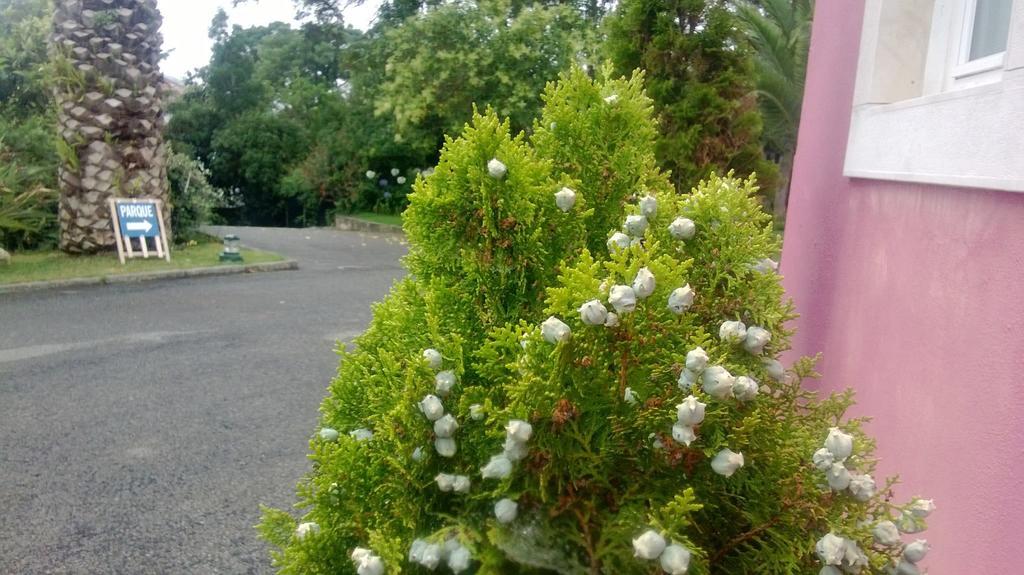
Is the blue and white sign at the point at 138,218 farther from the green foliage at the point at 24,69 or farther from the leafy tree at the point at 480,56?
the leafy tree at the point at 480,56

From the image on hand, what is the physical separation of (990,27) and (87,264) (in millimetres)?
12582

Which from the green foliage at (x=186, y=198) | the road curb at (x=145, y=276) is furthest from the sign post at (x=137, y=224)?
the green foliage at (x=186, y=198)

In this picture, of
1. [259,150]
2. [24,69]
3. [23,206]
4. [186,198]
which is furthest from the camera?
[259,150]

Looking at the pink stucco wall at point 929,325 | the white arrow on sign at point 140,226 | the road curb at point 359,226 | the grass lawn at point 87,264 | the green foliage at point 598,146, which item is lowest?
the road curb at point 359,226

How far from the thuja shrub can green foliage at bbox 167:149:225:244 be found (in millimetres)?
14135

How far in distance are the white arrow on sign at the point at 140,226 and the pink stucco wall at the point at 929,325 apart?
38.2 ft

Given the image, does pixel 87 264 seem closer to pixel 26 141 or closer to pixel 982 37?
pixel 26 141

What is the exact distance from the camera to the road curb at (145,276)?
10570mm

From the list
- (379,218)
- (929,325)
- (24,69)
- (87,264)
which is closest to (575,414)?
(929,325)

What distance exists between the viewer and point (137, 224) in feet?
41.4

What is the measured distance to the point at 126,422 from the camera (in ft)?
18.4

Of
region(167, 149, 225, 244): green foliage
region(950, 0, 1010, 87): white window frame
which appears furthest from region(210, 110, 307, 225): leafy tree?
region(950, 0, 1010, 87): white window frame

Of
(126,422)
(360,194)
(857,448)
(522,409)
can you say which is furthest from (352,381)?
(360,194)

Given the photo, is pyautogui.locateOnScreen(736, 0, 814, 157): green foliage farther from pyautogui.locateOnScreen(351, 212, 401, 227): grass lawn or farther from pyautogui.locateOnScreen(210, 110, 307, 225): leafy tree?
pyautogui.locateOnScreen(210, 110, 307, 225): leafy tree
